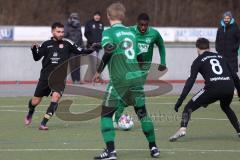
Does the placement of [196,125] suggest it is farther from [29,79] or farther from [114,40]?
[29,79]

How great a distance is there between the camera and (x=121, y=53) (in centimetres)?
970

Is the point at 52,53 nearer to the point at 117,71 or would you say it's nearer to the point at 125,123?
the point at 125,123

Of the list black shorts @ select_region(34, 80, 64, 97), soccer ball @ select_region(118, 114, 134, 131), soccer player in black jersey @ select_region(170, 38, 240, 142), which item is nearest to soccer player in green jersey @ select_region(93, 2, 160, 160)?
soccer player in black jersey @ select_region(170, 38, 240, 142)

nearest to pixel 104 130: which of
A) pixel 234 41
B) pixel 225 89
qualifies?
pixel 225 89

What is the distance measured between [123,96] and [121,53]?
0.57 metres

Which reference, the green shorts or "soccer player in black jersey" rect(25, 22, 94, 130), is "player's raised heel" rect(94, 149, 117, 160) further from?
"soccer player in black jersey" rect(25, 22, 94, 130)

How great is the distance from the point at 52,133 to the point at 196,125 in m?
2.78

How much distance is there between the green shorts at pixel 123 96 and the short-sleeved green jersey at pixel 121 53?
10cm

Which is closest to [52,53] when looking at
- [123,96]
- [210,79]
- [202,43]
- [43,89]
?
[43,89]

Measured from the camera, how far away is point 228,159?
9883 millimetres

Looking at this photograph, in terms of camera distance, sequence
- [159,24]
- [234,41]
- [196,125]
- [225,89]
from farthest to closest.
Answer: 1. [159,24]
2. [234,41]
3. [196,125]
4. [225,89]

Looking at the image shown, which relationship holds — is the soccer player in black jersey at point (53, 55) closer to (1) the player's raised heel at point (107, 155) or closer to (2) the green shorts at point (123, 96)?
(2) the green shorts at point (123, 96)

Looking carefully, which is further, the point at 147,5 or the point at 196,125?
the point at 147,5

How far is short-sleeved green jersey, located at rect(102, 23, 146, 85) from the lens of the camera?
379 inches
